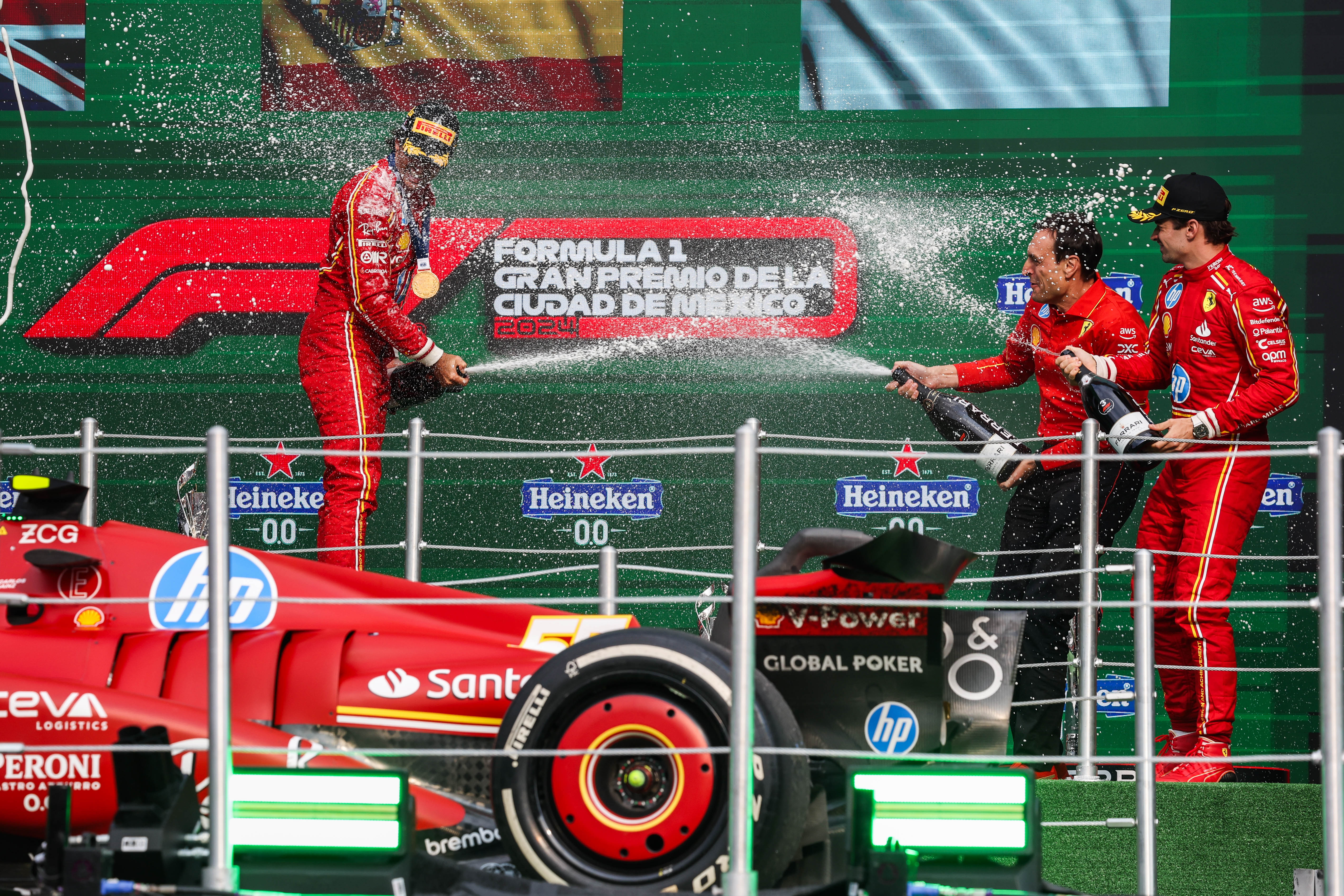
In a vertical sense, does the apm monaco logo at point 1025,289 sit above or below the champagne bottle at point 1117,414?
above

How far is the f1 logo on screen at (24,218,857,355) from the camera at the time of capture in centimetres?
620

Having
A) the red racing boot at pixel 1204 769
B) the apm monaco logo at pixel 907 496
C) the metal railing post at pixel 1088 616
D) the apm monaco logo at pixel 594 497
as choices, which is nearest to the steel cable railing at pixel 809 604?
the metal railing post at pixel 1088 616

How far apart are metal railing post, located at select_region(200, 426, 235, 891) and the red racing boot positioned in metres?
2.77

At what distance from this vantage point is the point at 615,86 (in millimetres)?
6227

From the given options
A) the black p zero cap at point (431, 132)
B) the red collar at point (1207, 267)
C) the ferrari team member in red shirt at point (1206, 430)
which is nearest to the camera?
the ferrari team member in red shirt at point (1206, 430)

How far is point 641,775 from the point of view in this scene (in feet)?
7.78

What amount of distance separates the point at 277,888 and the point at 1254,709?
16.5 feet

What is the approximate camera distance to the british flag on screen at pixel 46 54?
6.29m

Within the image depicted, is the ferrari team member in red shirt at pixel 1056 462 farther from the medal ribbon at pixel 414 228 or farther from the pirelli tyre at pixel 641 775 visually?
the medal ribbon at pixel 414 228

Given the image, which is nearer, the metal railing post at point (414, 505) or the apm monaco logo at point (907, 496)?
the metal railing post at point (414, 505)

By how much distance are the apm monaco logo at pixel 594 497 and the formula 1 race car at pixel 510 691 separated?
288cm

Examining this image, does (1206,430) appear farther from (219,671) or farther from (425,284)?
(425,284)

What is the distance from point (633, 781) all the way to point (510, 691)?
1.80ft

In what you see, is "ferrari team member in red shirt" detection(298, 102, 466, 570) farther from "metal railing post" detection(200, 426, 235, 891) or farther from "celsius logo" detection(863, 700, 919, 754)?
"celsius logo" detection(863, 700, 919, 754)
